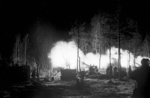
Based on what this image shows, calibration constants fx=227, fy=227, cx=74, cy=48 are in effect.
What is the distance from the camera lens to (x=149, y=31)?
79375 mm

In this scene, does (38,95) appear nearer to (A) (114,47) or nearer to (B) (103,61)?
(B) (103,61)

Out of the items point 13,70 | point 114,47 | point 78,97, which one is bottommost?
point 78,97

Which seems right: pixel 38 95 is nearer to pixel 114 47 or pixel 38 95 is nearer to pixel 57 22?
pixel 114 47

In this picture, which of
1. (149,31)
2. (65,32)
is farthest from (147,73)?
(65,32)

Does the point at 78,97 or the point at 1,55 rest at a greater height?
the point at 1,55

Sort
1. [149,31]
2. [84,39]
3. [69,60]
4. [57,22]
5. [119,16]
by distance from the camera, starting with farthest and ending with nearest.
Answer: [57,22] < [149,31] < [84,39] < [69,60] < [119,16]

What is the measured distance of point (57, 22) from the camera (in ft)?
331

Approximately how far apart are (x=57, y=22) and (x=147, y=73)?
308 ft

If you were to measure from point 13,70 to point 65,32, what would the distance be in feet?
227

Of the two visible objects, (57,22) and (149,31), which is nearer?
(149,31)

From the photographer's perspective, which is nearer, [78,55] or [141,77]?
[141,77]

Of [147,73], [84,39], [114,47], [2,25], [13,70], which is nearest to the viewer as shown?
[147,73]

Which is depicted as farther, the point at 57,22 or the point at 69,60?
the point at 57,22

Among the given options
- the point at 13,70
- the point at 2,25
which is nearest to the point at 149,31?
the point at 2,25
